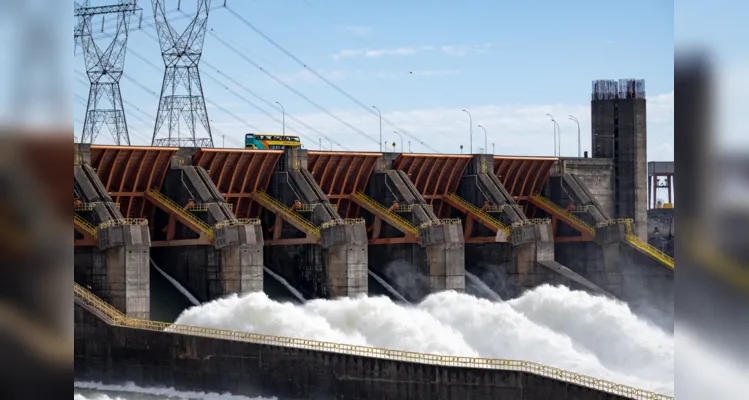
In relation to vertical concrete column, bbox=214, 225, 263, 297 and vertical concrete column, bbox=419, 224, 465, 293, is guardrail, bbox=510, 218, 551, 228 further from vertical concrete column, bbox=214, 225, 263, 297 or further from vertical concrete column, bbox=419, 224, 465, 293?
vertical concrete column, bbox=214, 225, 263, 297

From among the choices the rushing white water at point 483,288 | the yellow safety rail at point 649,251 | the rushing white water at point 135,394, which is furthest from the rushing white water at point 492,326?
the rushing white water at point 135,394

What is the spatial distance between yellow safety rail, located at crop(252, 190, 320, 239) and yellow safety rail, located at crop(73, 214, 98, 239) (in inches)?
493

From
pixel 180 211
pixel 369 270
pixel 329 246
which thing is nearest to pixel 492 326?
pixel 369 270

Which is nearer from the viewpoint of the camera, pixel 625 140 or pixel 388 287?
pixel 388 287

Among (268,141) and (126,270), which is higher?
(268,141)

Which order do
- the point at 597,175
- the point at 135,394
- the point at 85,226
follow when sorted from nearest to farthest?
the point at 135,394 < the point at 85,226 < the point at 597,175

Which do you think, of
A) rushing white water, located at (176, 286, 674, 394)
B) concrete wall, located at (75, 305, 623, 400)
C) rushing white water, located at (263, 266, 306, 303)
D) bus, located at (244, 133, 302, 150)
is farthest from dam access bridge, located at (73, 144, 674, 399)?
bus, located at (244, 133, 302, 150)

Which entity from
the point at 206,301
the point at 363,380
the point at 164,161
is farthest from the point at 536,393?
the point at 164,161

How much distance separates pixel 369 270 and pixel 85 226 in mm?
20923

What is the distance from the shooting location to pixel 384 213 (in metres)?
68.1

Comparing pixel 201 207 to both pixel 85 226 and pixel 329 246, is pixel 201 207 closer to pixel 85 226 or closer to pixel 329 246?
pixel 85 226

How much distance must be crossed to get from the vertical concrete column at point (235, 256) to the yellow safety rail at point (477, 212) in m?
20.1

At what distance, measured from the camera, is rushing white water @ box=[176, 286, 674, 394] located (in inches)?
2240

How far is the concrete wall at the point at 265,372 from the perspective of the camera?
43.2 m
